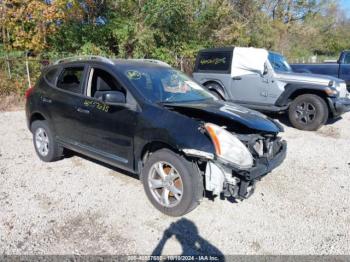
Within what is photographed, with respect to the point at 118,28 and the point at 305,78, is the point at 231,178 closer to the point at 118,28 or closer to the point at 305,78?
the point at 305,78

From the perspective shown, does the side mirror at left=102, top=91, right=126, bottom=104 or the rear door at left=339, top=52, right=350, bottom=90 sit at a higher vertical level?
the rear door at left=339, top=52, right=350, bottom=90

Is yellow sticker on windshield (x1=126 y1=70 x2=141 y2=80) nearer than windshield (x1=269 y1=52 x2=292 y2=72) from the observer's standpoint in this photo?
Yes

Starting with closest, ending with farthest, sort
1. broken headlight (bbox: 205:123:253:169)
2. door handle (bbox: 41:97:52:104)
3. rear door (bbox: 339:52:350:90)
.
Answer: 1. broken headlight (bbox: 205:123:253:169)
2. door handle (bbox: 41:97:52:104)
3. rear door (bbox: 339:52:350:90)

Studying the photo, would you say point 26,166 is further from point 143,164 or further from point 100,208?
point 143,164

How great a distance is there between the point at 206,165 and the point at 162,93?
1.23m

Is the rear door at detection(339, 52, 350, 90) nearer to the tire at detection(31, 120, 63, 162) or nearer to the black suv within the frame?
the black suv

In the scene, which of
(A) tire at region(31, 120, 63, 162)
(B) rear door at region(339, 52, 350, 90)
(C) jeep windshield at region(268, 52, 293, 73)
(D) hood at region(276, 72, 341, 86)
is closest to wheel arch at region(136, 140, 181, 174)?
(A) tire at region(31, 120, 63, 162)

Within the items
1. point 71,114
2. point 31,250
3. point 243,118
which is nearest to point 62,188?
point 71,114

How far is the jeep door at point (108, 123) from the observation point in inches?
141

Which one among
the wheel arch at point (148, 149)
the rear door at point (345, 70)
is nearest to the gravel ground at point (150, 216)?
the wheel arch at point (148, 149)

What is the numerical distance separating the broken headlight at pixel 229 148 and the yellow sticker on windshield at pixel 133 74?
1.29 meters

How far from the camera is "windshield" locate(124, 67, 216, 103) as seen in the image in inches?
146

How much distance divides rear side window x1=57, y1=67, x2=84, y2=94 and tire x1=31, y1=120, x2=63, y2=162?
0.77 m

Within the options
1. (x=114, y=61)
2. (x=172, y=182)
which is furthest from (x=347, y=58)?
(x=172, y=182)
